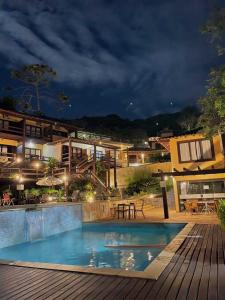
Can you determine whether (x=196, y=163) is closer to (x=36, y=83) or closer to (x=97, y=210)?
(x=97, y=210)

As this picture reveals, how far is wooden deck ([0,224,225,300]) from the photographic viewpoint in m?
4.50

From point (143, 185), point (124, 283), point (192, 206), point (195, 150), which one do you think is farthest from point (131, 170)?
point (124, 283)

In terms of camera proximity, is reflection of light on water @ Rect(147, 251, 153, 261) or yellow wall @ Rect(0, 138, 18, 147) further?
Result: yellow wall @ Rect(0, 138, 18, 147)

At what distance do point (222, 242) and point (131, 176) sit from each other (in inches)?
886

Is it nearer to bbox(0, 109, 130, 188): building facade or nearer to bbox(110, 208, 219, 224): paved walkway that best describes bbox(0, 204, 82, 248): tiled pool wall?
bbox(110, 208, 219, 224): paved walkway

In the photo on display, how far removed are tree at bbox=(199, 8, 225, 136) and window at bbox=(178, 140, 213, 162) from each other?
31.1ft

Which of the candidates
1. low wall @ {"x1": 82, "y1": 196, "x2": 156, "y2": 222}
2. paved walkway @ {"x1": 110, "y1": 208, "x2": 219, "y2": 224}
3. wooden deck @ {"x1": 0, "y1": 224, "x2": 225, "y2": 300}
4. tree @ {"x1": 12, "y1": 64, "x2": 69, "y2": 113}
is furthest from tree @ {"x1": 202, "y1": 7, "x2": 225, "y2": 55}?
tree @ {"x1": 12, "y1": 64, "x2": 69, "y2": 113}

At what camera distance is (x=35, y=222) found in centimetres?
1323

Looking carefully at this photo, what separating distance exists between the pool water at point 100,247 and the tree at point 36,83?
3013cm

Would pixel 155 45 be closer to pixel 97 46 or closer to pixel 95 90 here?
pixel 97 46

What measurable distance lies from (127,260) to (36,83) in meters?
39.5

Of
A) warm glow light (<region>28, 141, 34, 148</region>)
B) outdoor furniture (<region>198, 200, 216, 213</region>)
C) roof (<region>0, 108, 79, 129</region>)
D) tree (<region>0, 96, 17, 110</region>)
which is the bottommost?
outdoor furniture (<region>198, 200, 216, 213</region>)

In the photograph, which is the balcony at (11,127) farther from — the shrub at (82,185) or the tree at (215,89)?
the tree at (215,89)

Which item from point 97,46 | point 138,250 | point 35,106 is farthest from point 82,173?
point 97,46
